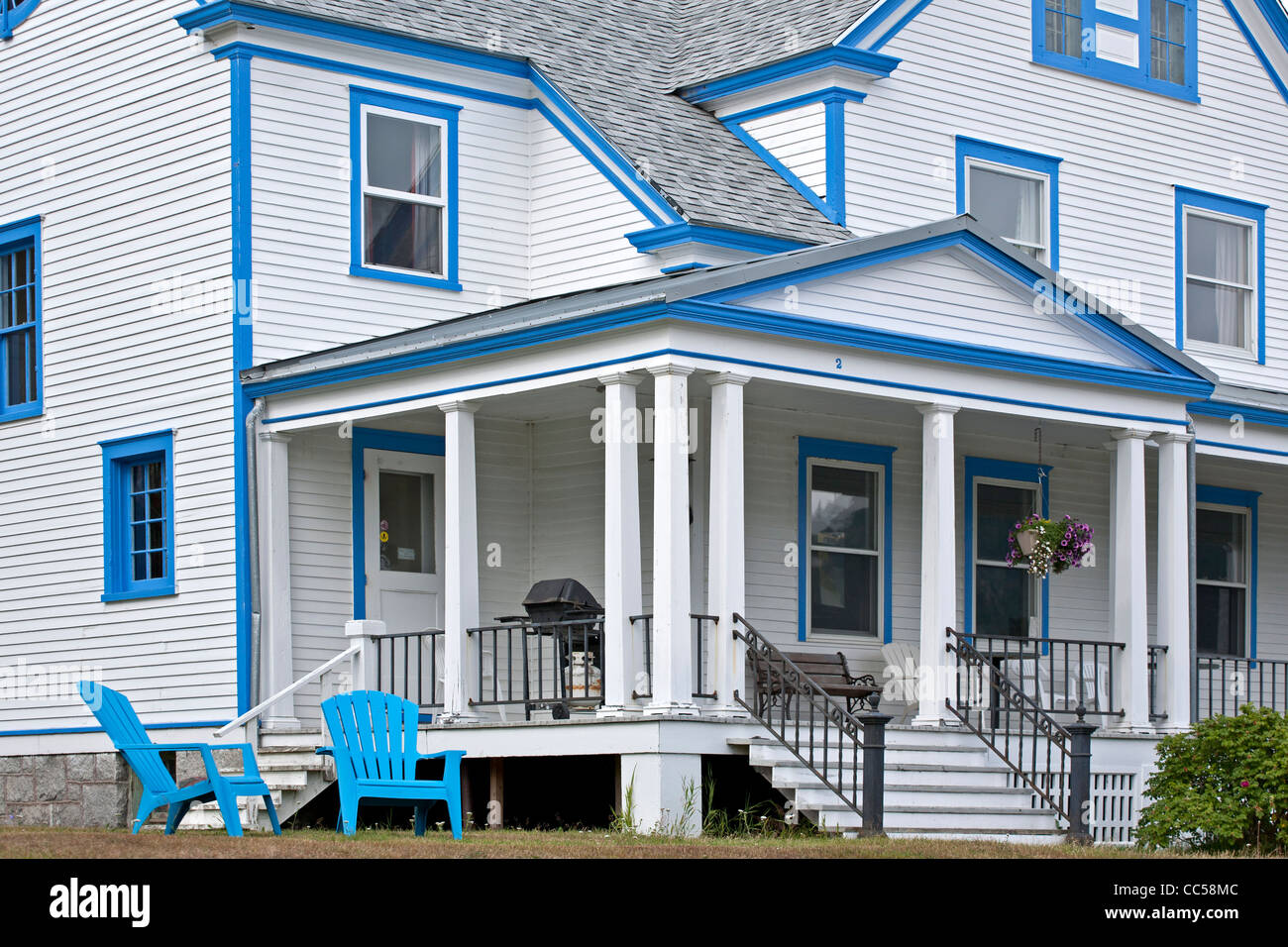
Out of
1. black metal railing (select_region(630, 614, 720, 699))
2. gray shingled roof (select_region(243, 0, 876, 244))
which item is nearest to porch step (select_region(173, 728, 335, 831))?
black metal railing (select_region(630, 614, 720, 699))

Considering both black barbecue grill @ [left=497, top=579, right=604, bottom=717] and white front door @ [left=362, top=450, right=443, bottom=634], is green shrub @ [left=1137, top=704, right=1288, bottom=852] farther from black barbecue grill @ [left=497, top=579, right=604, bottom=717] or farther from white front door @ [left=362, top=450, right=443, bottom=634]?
white front door @ [left=362, top=450, right=443, bottom=634]

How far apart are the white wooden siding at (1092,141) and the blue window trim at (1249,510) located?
129 centimetres

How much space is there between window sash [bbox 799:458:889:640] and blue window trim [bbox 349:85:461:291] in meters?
3.95

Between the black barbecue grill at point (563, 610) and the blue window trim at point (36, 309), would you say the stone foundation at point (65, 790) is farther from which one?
the black barbecue grill at point (563, 610)

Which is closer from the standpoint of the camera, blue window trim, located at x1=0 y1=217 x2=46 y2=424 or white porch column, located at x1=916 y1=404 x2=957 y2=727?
white porch column, located at x1=916 y1=404 x2=957 y2=727

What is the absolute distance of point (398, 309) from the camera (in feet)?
61.8

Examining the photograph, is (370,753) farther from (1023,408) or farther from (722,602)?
(1023,408)

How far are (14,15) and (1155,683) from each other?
13.4 m

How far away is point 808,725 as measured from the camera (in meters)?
15.0

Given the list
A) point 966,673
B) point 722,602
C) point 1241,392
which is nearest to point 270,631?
point 722,602

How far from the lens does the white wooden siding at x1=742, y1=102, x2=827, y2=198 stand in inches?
758

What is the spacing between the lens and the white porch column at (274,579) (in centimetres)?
1745

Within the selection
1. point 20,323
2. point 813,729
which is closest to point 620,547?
point 813,729

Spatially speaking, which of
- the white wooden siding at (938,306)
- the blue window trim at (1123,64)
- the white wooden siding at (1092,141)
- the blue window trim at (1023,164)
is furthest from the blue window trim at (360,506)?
the blue window trim at (1123,64)
